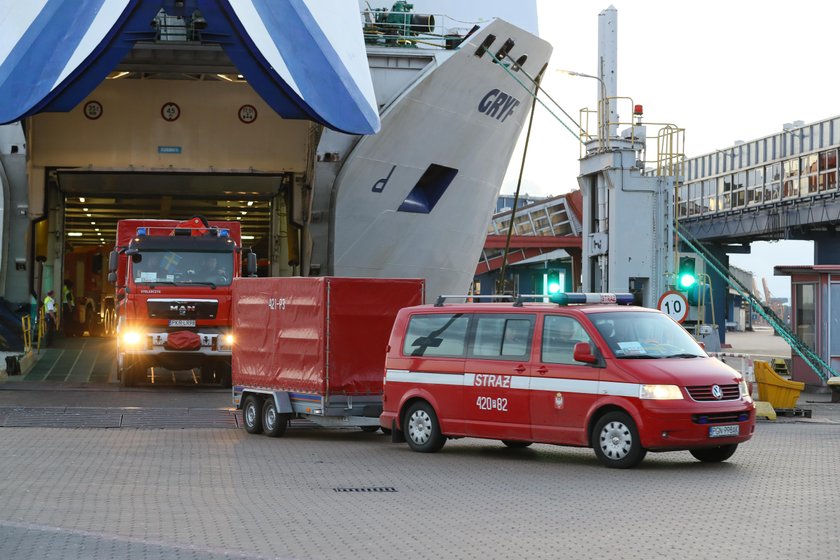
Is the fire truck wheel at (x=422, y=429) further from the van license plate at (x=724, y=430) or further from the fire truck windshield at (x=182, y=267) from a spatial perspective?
the fire truck windshield at (x=182, y=267)

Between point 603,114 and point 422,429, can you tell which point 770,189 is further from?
point 422,429

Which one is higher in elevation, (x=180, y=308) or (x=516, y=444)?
(x=180, y=308)

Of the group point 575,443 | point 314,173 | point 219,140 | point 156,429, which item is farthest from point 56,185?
point 575,443

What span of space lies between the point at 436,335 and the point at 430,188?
58.8 feet

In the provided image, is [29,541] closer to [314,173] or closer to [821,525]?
[821,525]

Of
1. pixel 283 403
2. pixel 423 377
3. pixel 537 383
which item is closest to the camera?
pixel 537 383

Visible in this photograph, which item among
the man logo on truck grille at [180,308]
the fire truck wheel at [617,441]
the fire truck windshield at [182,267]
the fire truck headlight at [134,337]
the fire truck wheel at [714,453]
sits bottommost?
the fire truck wheel at [714,453]

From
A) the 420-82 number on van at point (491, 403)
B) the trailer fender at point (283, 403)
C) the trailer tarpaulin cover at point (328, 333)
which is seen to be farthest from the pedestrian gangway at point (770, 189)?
the 420-82 number on van at point (491, 403)

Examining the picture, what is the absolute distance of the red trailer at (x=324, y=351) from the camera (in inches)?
653

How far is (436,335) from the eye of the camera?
15172mm

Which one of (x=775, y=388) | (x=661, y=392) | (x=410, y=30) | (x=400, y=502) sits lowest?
(x=400, y=502)

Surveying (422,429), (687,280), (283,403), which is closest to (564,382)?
(422,429)

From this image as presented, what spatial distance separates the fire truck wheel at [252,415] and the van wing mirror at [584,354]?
580 cm

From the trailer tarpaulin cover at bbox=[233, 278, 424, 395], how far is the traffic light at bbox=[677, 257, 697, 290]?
5.91 metres
